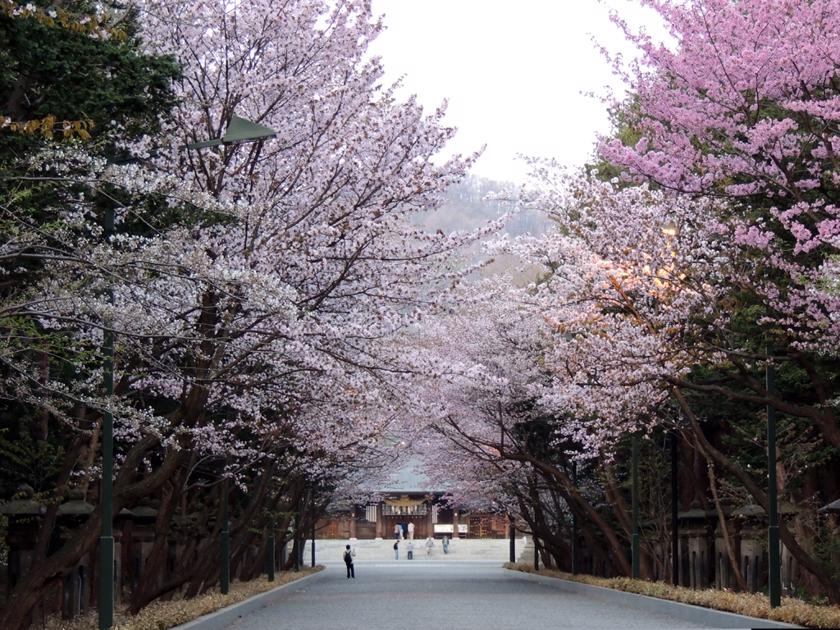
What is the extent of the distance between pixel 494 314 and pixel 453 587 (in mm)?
8918

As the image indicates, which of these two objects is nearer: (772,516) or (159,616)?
(159,616)

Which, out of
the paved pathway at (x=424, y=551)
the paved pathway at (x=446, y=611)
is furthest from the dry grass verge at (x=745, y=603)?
the paved pathway at (x=424, y=551)

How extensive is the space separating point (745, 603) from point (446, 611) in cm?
719

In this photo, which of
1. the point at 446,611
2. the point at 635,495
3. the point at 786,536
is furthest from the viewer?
the point at 635,495

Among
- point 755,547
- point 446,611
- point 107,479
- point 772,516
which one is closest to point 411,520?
point 755,547

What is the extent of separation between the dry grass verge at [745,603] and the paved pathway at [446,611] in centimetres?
85

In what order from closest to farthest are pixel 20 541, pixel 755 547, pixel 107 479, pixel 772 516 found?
pixel 107 479, pixel 772 516, pixel 20 541, pixel 755 547

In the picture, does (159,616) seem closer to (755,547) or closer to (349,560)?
(755,547)

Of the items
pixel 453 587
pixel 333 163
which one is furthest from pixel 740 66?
pixel 453 587

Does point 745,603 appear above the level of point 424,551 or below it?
below

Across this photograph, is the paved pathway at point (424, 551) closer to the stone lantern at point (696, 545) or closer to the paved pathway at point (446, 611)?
the stone lantern at point (696, 545)

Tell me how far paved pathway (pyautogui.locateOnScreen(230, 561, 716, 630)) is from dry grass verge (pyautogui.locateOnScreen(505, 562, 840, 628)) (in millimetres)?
849

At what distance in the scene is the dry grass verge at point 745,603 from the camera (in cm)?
1831

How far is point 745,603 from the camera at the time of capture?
72.2 feet
